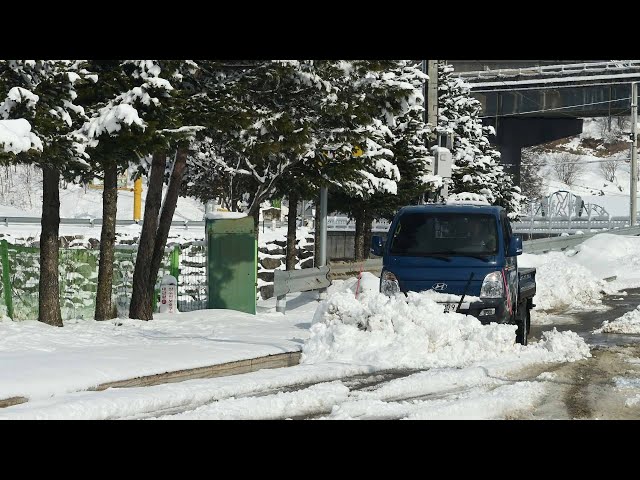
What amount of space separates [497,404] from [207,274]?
40.7ft

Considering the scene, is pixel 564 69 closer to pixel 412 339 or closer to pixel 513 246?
pixel 513 246

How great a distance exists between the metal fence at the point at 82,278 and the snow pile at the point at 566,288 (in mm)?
7648

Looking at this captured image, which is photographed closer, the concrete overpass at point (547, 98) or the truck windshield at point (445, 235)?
the truck windshield at point (445, 235)

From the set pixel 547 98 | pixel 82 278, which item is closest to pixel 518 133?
pixel 547 98

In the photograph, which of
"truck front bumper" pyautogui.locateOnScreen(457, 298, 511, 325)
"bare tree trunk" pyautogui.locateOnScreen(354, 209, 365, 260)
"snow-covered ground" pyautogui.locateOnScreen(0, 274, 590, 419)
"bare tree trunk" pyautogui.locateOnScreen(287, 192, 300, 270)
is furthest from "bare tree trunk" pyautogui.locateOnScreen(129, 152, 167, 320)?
"bare tree trunk" pyautogui.locateOnScreen(354, 209, 365, 260)

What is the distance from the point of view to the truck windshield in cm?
1493

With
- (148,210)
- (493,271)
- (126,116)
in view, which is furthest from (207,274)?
(493,271)

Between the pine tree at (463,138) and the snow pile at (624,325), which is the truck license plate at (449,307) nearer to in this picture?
the snow pile at (624,325)

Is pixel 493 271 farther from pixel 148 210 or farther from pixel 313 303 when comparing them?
pixel 313 303

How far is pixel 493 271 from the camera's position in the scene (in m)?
14.6

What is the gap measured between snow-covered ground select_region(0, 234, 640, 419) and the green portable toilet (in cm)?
136

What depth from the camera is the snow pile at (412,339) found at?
44.7 feet

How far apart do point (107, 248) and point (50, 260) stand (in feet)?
6.32

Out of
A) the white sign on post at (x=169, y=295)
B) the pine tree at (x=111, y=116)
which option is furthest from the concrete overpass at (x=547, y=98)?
the pine tree at (x=111, y=116)
